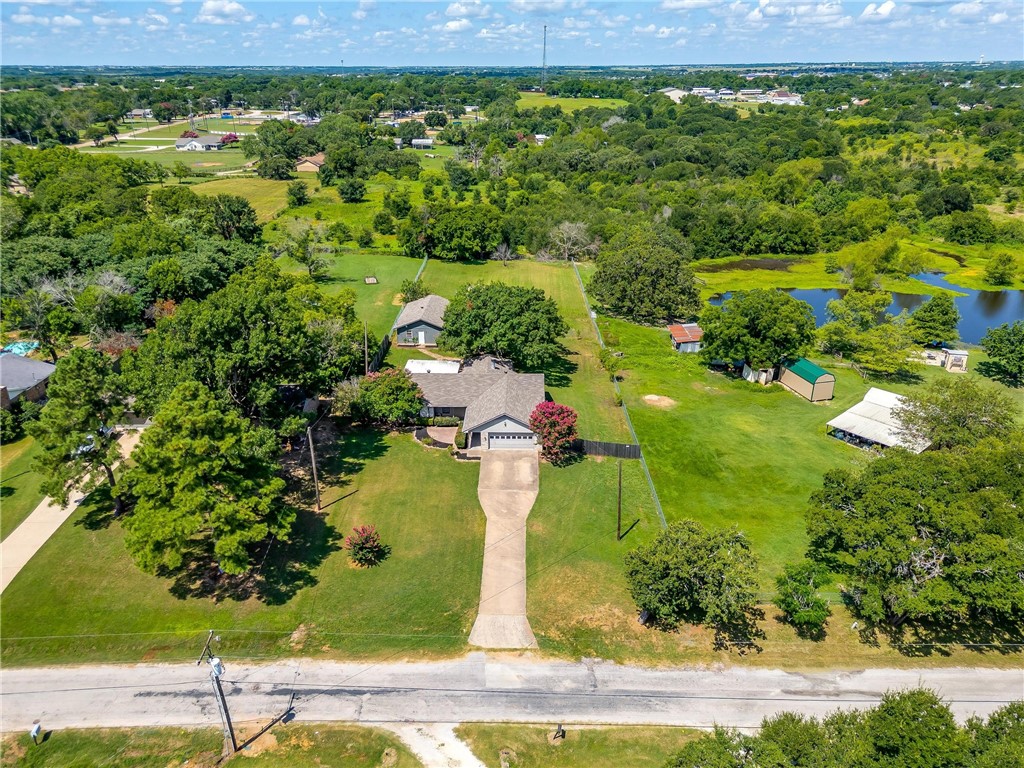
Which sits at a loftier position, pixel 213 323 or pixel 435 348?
pixel 213 323

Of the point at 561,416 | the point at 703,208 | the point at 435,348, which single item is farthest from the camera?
the point at 703,208

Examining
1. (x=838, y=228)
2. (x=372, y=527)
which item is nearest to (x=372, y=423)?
(x=372, y=527)

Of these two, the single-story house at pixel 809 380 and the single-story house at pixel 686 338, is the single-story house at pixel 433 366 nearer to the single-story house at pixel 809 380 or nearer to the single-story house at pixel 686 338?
the single-story house at pixel 686 338

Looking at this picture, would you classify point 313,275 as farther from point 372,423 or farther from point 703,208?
point 703,208

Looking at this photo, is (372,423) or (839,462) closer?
(839,462)

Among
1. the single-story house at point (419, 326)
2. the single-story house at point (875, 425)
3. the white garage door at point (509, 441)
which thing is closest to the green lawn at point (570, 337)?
the white garage door at point (509, 441)

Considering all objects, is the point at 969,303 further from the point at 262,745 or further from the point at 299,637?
the point at 262,745

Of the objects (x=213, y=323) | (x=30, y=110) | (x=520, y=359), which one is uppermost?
(x=30, y=110)
